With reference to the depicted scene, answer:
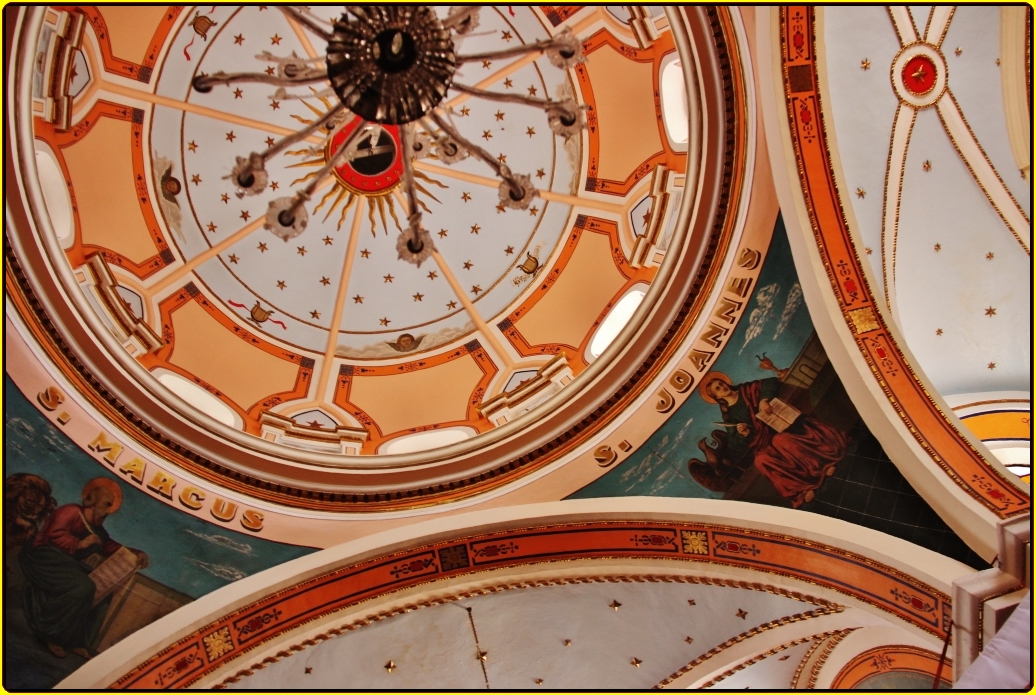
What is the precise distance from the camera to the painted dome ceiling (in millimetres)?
9508

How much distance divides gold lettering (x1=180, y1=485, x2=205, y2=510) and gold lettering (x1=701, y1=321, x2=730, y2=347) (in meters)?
5.94

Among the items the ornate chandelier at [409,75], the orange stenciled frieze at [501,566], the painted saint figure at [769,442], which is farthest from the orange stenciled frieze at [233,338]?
the painted saint figure at [769,442]

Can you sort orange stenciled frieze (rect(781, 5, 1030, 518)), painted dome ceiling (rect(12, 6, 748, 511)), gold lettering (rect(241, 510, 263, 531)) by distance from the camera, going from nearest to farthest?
orange stenciled frieze (rect(781, 5, 1030, 518)), gold lettering (rect(241, 510, 263, 531)), painted dome ceiling (rect(12, 6, 748, 511))

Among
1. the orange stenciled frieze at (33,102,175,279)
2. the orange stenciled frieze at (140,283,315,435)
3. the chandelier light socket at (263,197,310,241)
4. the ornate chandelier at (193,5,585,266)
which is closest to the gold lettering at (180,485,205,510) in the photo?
the orange stenciled frieze at (140,283,315,435)

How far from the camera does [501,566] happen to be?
370 inches

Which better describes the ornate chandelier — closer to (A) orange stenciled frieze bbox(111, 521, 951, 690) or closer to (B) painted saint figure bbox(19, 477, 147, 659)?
(A) orange stenciled frieze bbox(111, 521, 951, 690)

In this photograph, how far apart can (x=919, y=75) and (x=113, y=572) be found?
10168 mm

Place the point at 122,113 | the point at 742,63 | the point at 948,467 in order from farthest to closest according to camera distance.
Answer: the point at 122,113 → the point at 742,63 → the point at 948,467

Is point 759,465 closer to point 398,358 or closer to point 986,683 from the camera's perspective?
point 986,683

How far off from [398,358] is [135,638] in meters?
5.17

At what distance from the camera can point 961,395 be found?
32.1 ft

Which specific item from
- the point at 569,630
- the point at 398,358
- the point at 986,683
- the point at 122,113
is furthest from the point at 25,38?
the point at 986,683

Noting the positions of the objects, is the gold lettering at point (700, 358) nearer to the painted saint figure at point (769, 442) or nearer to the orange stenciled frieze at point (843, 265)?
the painted saint figure at point (769, 442)

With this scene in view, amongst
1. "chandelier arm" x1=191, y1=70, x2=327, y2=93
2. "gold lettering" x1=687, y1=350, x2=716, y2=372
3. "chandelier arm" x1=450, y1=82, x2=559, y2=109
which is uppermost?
"chandelier arm" x1=450, y1=82, x2=559, y2=109
